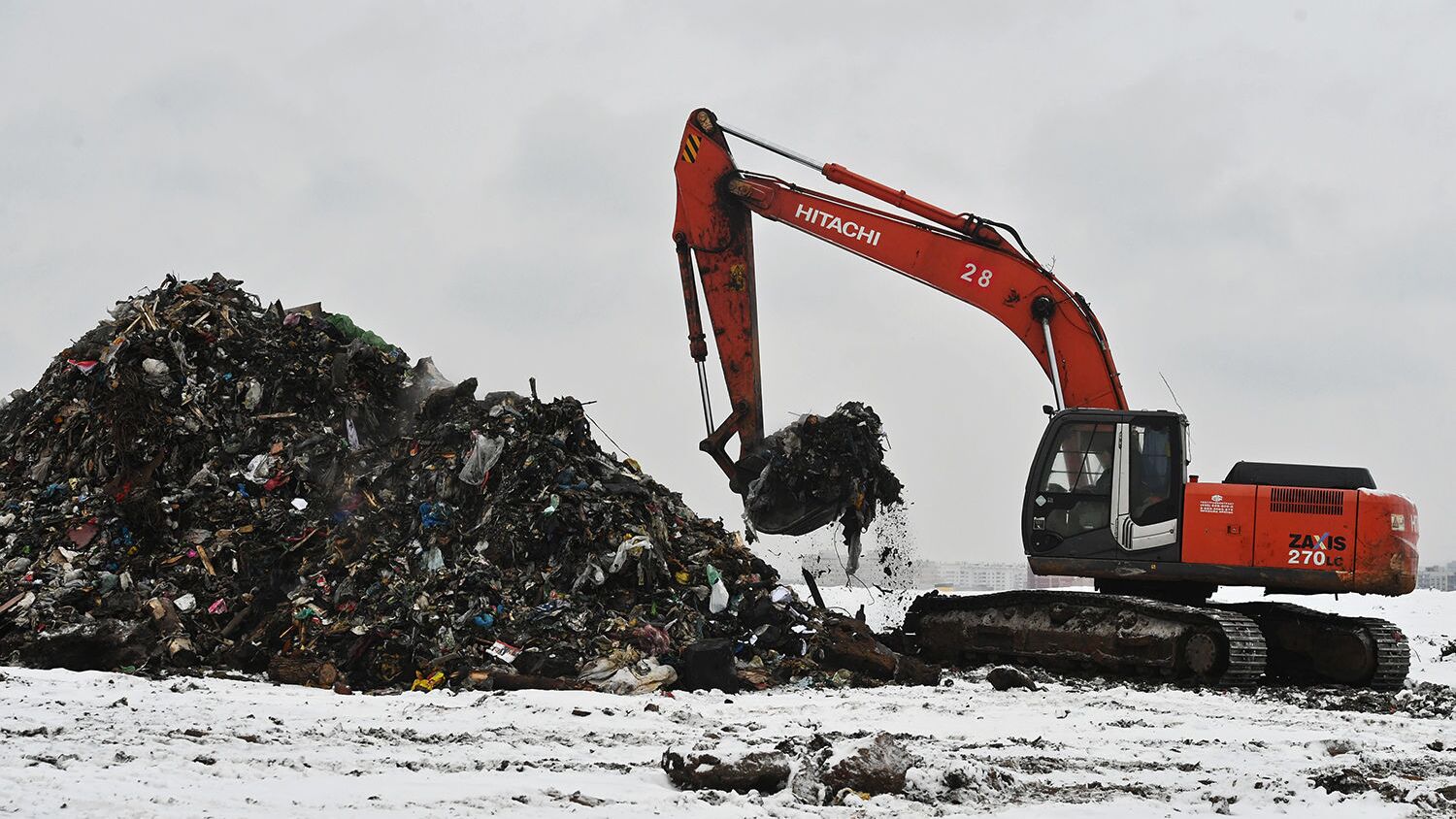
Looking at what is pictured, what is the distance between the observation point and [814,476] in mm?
11406

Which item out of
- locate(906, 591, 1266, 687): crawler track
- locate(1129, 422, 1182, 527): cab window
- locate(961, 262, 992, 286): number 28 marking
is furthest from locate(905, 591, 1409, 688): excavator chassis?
locate(961, 262, 992, 286): number 28 marking

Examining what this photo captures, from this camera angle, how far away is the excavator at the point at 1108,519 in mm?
9352

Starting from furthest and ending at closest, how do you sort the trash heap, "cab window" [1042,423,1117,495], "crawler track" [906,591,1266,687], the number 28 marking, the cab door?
the number 28 marking
"cab window" [1042,423,1117,495]
the cab door
"crawler track" [906,591,1266,687]
the trash heap

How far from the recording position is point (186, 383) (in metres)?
11.2

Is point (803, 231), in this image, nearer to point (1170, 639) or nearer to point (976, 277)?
point (976, 277)

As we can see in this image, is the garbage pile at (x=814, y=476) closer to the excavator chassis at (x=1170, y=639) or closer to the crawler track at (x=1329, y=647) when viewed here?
the excavator chassis at (x=1170, y=639)

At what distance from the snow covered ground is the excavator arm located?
11.1 feet

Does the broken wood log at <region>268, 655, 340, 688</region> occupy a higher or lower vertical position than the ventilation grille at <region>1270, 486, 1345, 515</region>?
lower

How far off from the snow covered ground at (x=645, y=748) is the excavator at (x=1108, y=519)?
2.75 ft

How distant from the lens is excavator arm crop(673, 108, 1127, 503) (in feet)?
35.3

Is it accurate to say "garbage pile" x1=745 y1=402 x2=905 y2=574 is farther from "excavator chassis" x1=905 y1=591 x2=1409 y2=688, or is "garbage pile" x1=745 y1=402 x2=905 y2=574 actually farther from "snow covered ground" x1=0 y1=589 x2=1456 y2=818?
"snow covered ground" x1=0 y1=589 x2=1456 y2=818

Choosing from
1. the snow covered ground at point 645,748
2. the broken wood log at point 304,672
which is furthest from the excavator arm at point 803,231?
the broken wood log at point 304,672

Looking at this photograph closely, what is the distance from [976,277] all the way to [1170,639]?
3512 millimetres

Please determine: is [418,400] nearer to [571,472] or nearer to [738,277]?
[571,472]
